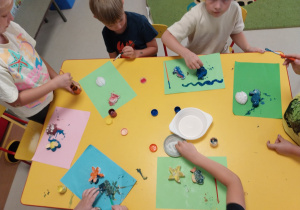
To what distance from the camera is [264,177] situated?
2.73 ft

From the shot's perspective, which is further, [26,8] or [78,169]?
[26,8]

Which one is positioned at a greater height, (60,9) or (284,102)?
(284,102)

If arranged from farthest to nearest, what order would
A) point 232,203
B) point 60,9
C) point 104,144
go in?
point 60,9 < point 104,144 < point 232,203

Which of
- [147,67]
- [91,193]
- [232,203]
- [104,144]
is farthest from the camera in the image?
[147,67]

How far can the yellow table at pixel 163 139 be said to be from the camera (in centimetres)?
83

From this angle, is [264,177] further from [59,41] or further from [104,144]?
[59,41]

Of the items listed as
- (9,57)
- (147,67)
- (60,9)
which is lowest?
(60,9)

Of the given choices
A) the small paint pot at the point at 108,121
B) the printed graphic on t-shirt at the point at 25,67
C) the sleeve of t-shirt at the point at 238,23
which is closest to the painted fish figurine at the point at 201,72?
the sleeve of t-shirt at the point at 238,23

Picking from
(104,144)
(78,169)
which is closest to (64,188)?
(78,169)

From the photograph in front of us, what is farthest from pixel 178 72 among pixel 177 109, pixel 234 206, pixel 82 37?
pixel 82 37

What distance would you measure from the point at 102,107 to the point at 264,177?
77cm

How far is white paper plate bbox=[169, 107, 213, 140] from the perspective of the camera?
3.08 feet

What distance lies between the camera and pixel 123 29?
1.25 m

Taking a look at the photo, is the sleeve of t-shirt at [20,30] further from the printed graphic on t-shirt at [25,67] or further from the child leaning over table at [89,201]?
the child leaning over table at [89,201]
